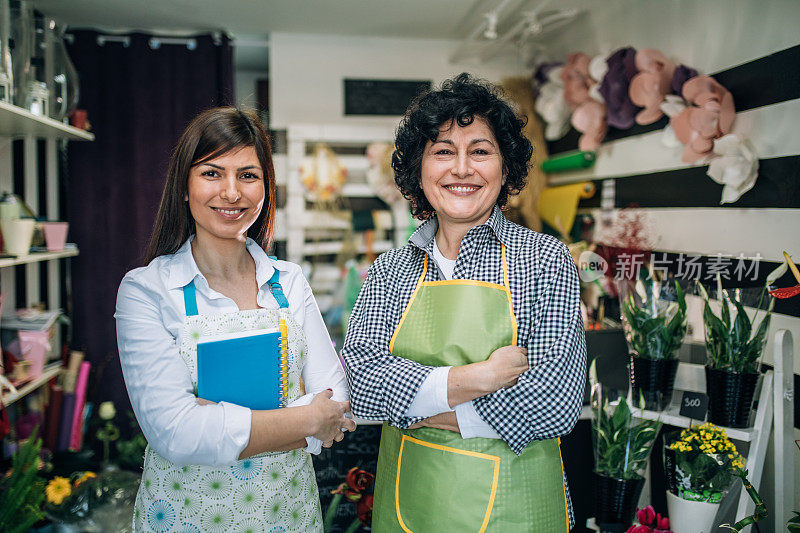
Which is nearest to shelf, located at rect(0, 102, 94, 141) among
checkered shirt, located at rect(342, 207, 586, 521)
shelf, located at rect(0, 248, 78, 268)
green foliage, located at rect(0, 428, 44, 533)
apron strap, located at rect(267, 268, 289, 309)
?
shelf, located at rect(0, 248, 78, 268)

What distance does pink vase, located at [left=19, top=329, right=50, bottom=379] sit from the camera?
8.33 ft

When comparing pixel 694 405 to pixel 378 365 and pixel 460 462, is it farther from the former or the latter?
pixel 378 365

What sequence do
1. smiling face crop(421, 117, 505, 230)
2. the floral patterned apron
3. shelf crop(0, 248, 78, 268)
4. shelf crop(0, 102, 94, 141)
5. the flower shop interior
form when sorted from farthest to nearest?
shelf crop(0, 248, 78, 268), shelf crop(0, 102, 94, 141), the flower shop interior, smiling face crop(421, 117, 505, 230), the floral patterned apron

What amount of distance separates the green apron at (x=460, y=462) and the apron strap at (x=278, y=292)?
0.27 meters

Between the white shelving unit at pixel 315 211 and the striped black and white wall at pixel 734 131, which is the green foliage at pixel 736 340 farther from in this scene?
the white shelving unit at pixel 315 211

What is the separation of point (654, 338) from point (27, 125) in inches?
107

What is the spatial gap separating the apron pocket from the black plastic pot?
691mm

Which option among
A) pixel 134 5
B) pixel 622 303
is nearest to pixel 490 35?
pixel 622 303

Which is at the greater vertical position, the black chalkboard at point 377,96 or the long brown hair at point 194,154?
the black chalkboard at point 377,96

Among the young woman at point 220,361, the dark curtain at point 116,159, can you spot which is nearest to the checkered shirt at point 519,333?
the young woman at point 220,361

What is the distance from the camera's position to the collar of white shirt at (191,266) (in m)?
1.22

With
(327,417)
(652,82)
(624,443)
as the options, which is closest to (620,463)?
A: (624,443)

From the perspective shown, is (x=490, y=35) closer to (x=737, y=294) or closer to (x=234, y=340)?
(x=737, y=294)

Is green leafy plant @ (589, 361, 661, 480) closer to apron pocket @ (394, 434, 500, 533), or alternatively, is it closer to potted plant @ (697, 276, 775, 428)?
potted plant @ (697, 276, 775, 428)
